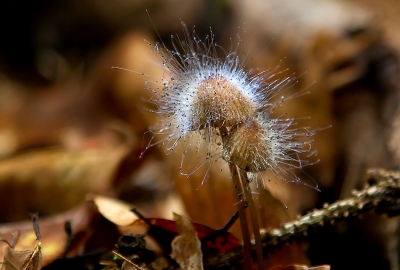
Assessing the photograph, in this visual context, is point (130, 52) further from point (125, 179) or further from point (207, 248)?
point (207, 248)

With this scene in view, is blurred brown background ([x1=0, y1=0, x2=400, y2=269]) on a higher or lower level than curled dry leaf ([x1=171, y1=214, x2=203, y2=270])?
higher

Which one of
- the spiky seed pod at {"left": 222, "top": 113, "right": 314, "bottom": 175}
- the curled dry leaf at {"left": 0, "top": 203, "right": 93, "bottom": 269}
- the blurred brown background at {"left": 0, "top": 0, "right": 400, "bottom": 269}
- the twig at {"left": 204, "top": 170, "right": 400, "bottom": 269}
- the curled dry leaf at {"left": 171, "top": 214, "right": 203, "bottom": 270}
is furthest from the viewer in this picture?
the blurred brown background at {"left": 0, "top": 0, "right": 400, "bottom": 269}

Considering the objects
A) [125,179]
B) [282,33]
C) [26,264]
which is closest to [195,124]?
[26,264]

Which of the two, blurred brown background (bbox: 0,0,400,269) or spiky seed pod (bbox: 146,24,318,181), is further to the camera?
blurred brown background (bbox: 0,0,400,269)

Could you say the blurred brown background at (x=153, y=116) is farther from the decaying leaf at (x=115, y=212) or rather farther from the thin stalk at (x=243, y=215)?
the decaying leaf at (x=115, y=212)

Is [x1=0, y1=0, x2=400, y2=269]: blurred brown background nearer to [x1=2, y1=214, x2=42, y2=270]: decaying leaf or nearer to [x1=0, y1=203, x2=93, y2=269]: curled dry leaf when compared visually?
[x1=0, y1=203, x2=93, y2=269]: curled dry leaf

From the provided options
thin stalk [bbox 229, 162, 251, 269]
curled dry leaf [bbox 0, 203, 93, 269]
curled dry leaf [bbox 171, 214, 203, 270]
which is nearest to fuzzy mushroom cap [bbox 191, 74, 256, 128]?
thin stalk [bbox 229, 162, 251, 269]

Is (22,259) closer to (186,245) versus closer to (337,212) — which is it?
(186,245)

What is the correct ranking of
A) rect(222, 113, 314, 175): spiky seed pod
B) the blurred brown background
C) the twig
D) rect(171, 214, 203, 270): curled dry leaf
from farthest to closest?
the blurred brown background, the twig, rect(171, 214, 203, 270): curled dry leaf, rect(222, 113, 314, 175): spiky seed pod
